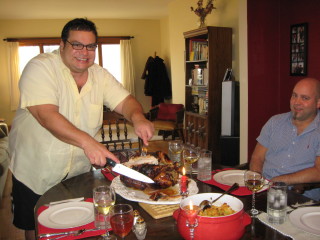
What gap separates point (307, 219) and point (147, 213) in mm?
618

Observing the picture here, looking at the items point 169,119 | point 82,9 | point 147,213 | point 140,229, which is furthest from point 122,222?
point 82,9

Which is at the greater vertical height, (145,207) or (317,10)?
(317,10)

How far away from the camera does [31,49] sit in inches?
320

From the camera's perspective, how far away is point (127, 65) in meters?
8.60

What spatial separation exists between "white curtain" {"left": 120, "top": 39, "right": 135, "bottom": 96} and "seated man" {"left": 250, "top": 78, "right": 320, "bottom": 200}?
6566mm

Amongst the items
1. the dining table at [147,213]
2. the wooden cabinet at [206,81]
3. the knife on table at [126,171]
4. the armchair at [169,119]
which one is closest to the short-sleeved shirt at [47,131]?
the dining table at [147,213]

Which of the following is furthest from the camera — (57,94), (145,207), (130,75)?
(130,75)

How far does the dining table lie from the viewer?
3.73ft

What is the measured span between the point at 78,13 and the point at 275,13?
4.95 m

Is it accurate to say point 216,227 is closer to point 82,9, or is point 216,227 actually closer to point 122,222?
point 122,222

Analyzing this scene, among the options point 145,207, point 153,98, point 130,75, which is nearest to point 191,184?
point 145,207

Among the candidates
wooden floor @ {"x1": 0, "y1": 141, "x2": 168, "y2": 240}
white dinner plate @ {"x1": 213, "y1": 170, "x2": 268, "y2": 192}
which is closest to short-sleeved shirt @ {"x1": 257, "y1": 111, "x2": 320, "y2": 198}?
white dinner plate @ {"x1": 213, "y1": 170, "x2": 268, "y2": 192}

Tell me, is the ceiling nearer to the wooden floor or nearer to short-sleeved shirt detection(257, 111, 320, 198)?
the wooden floor

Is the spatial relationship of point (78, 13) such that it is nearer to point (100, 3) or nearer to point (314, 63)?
point (100, 3)
